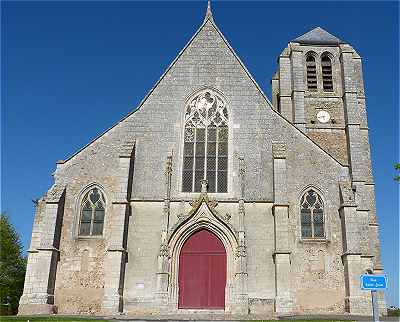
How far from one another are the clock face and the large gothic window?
30.8ft

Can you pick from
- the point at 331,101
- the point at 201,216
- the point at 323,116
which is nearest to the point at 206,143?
the point at 201,216

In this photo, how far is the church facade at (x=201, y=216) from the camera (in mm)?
18391

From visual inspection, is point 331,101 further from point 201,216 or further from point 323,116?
point 201,216

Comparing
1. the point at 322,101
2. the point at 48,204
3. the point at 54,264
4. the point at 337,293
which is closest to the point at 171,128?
the point at 48,204

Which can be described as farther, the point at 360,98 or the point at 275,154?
the point at 360,98

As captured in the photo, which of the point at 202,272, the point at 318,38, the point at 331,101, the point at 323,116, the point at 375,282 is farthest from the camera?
the point at 318,38

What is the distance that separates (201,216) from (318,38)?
63.3 ft

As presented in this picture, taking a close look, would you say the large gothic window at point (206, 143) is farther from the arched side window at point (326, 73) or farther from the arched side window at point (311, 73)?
the arched side window at point (326, 73)

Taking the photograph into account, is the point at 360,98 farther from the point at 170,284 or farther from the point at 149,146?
the point at 170,284

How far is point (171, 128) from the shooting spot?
21484 mm

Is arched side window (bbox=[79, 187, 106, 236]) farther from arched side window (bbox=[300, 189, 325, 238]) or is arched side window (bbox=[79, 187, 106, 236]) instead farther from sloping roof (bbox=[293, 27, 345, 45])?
sloping roof (bbox=[293, 27, 345, 45])

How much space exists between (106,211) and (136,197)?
1.48 metres

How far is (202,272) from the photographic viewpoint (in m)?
19.4

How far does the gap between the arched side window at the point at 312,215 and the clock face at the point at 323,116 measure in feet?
31.9
